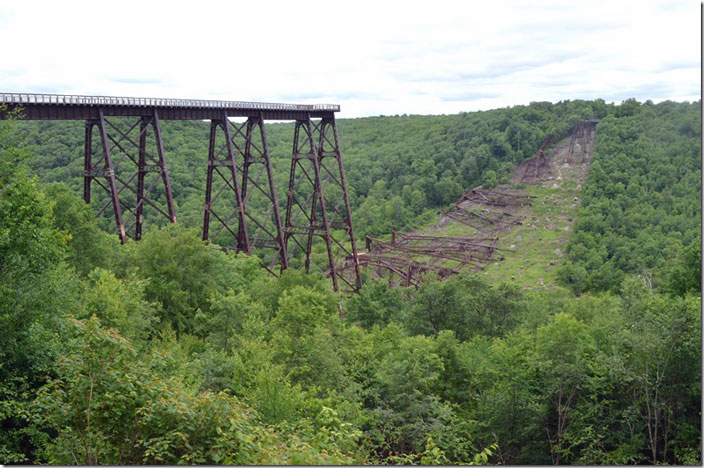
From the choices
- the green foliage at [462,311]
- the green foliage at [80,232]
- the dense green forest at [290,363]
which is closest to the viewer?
the dense green forest at [290,363]

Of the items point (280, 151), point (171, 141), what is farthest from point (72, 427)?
point (280, 151)

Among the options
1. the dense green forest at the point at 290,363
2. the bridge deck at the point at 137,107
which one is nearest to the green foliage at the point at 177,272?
the dense green forest at the point at 290,363

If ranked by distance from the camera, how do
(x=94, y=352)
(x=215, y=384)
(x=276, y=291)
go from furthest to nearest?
(x=276, y=291) → (x=215, y=384) → (x=94, y=352)

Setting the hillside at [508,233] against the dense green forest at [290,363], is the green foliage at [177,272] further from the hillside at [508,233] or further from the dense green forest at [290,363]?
the hillside at [508,233]

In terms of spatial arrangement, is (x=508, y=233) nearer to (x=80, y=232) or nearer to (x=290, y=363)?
(x=80, y=232)

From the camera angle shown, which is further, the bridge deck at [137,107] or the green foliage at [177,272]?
the green foliage at [177,272]

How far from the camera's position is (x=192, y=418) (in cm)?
684

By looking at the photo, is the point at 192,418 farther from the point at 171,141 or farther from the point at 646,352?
the point at 171,141

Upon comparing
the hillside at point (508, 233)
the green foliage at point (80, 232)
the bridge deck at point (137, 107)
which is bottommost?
the hillside at point (508, 233)

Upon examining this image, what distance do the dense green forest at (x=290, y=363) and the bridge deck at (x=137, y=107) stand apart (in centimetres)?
252

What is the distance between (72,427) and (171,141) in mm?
56804

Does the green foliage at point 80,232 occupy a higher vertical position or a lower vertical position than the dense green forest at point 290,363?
higher

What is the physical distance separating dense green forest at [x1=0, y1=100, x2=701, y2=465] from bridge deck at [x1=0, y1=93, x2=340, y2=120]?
8.26 ft

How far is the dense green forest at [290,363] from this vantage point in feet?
23.4
